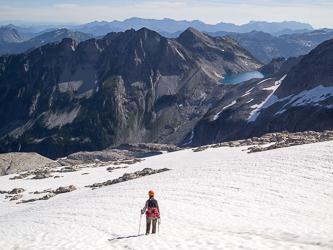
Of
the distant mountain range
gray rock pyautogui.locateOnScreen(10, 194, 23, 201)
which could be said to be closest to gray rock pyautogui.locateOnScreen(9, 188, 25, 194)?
gray rock pyautogui.locateOnScreen(10, 194, 23, 201)

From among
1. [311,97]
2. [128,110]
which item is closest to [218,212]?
[311,97]

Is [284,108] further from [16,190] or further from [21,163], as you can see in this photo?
[21,163]

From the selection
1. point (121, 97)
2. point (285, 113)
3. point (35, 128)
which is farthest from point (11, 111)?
point (285, 113)

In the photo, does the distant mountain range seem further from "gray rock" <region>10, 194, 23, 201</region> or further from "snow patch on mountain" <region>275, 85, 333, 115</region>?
"gray rock" <region>10, 194, 23, 201</region>

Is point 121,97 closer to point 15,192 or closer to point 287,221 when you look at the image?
point 15,192

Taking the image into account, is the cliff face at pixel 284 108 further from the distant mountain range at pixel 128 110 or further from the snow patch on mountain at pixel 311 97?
the distant mountain range at pixel 128 110

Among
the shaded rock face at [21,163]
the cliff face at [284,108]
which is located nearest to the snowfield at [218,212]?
the cliff face at [284,108]
